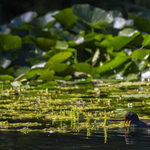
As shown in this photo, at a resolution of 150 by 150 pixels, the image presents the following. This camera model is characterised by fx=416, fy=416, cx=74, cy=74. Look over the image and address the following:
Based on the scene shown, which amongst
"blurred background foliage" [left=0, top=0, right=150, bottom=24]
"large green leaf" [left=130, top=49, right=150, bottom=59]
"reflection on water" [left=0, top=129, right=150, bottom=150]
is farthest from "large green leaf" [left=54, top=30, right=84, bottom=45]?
"reflection on water" [left=0, top=129, right=150, bottom=150]

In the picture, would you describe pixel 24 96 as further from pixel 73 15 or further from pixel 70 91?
pixel 73 15

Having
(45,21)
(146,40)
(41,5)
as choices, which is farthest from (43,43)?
(41,5)

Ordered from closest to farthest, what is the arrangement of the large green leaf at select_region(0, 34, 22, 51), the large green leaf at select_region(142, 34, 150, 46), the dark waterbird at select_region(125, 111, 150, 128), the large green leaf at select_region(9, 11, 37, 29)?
the dark waterbird at select_region(125, 111, 150, 128) → the large green leaf at select_region(142, 34, 150, 46) → the large green leaf at select_region(0, 34, 22, 51) → the large green leaf at select_region(9, 11, 37, 29)

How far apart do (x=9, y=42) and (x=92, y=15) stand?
1.28 m

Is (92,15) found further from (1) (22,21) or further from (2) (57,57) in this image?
(2) (57,57)

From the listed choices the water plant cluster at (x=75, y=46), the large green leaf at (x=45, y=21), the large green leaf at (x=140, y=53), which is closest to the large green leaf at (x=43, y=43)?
the water plant cluster at (x=75, y=46)

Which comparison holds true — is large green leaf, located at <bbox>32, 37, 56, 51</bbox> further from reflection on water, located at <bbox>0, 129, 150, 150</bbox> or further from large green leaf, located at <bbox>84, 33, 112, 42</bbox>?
reflection on water, located at <bbox>0, 129, 150, 150</bbox>

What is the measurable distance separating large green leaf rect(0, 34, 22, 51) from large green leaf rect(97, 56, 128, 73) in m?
1.33

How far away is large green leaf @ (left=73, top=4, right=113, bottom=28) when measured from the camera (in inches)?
237

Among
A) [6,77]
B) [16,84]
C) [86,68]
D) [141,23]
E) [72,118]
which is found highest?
[141,23]

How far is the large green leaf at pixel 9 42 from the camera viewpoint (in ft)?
18.8

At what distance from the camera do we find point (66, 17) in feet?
20.7

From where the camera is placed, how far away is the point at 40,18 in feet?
20.9

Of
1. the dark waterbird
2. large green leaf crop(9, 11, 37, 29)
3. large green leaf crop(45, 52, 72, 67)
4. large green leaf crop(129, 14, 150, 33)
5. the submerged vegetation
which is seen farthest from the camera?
large green leaf crop(9, 11, 37, 29)
